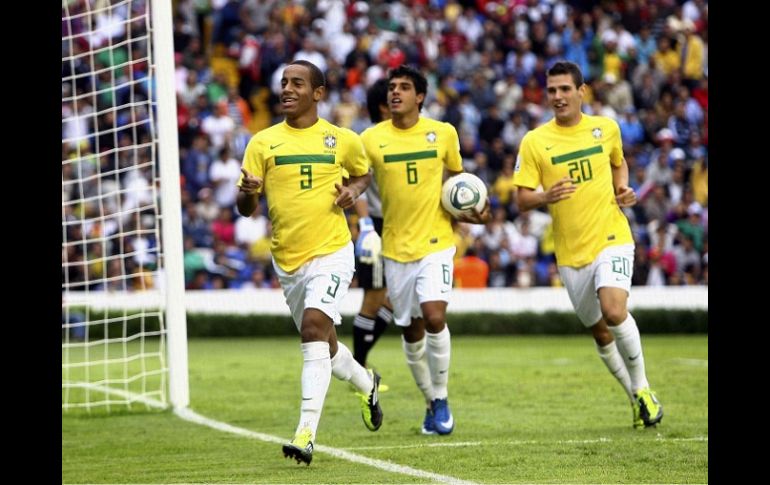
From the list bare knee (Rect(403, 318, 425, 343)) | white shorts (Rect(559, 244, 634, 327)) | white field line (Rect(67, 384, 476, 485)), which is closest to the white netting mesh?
white field line (Rect(67, 384, 476, 485))

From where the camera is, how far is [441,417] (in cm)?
990

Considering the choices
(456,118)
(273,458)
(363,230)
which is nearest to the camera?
(273,458)

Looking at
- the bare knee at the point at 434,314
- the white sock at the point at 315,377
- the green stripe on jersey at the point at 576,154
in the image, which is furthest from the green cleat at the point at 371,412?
the green stripe on jersey at the point at 576,154

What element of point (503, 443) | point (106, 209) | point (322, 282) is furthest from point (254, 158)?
point (106, 209)

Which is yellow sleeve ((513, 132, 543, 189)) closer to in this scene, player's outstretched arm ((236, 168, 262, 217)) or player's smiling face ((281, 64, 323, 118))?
player's smiling face ((281, 64, 323, 118))

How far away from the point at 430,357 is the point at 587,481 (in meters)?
2.82

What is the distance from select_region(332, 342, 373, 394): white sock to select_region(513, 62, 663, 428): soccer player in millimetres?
1837

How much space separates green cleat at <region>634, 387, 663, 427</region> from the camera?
9.86 m

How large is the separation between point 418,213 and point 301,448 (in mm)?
2671

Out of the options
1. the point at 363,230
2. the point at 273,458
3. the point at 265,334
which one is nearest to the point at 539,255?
the point at 265,334

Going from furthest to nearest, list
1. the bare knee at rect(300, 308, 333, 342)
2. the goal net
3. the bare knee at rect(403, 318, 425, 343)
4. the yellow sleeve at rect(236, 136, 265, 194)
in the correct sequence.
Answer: the goal net < the bare knee at rect(403, 318, 425, 343) < the yellow sleeve at rect(236, 136, 265, 194) < the bare knee at rect(300, 308, 333, 342)

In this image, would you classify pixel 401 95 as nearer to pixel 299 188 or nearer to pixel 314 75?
pixel 314 75
